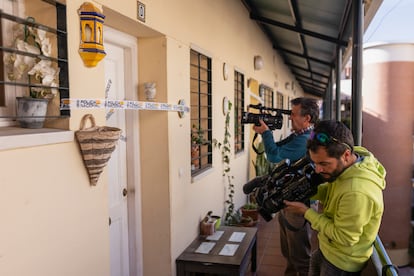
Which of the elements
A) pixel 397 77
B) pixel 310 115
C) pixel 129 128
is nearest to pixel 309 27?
pixel 397 77

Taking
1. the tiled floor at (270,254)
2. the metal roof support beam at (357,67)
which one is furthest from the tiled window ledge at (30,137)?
the tiled floor at (270,254)

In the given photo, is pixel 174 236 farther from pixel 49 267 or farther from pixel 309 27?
pixel 309 27

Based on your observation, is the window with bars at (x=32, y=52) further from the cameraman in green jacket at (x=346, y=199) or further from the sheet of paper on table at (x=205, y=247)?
the sheet of paper on table at (x=205, y=247)

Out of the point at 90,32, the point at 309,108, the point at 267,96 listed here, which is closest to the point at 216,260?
the point at 309,108

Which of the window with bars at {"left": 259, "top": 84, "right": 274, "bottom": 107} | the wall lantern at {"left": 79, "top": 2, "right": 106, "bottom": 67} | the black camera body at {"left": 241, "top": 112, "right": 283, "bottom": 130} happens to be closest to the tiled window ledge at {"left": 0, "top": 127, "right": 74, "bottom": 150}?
the wall lantern at {"left": 79, "top": 2, "right": 106, "bottom": 67}

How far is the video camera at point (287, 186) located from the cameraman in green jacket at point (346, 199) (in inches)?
4.5

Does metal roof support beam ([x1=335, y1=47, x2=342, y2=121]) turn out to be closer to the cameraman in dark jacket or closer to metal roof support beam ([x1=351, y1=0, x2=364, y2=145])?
metal roof support beam ([x1=351, y1=0, x2=364, y2=145])

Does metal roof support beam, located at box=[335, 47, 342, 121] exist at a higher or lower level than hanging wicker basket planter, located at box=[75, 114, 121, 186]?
higher

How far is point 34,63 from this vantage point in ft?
4.91

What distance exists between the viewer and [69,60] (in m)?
1.59

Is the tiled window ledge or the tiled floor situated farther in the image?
the tiled floor

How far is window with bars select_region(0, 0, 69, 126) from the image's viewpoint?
4.68 feet

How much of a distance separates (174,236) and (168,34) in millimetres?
1433

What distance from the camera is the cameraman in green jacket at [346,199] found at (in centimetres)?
139
